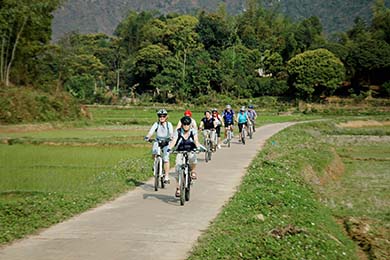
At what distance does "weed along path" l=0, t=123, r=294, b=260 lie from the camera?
7.12m

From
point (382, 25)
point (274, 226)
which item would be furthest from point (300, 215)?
point (382, 25)

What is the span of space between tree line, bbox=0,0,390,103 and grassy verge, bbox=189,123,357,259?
1590 inches

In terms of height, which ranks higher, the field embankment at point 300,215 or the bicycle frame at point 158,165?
the bicycle frame at point 158,165

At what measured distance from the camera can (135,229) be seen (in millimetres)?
8430

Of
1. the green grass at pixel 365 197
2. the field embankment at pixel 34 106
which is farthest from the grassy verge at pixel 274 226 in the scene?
the field embankment at pixel 34 106

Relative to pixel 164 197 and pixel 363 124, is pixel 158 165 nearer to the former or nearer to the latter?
pixel 164 197

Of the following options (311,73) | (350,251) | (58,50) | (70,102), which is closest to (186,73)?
(311,73)

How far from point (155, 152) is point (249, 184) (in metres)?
2.48

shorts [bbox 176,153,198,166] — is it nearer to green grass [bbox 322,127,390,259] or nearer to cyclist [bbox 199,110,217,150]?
green grass [bbox 322,127,390,259]

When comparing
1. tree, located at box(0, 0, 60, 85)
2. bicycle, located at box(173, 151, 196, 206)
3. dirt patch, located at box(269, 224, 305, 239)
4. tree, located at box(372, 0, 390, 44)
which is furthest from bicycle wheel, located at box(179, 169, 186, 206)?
tree, located at box(372, 0, 390, 44)

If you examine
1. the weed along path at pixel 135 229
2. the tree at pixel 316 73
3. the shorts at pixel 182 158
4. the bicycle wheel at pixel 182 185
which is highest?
the tree at pixel 316 73

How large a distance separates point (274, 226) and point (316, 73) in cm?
6520

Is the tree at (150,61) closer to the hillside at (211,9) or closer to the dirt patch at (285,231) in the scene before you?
the hillside at (211,9)

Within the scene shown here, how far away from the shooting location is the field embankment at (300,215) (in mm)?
7465
